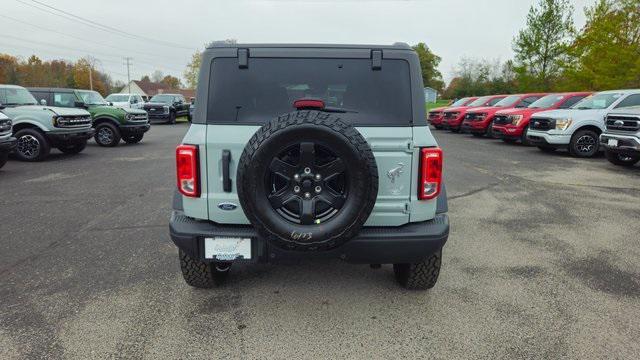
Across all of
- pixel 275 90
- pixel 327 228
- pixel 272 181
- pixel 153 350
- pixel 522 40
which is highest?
pixel 522 40

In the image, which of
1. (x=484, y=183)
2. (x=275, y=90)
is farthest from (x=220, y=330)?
(x=484, y=183)

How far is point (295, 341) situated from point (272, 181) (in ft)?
3.44

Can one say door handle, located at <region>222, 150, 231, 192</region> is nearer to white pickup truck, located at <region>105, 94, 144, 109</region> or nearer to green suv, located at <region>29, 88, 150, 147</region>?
green suv, located at <region>29, 88, 150, 147</region>

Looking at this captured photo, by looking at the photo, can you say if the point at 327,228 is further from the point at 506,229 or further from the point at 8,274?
the point at 506,229

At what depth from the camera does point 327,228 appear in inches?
107

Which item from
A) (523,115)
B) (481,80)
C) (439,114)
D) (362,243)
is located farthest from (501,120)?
(481,80)

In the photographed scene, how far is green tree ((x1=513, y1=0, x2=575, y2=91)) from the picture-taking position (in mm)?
28312

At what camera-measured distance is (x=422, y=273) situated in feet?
11.4

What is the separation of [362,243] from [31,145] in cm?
1046

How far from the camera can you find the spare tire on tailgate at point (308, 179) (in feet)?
8.76

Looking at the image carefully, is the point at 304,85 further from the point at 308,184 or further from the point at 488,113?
the point at 488,113

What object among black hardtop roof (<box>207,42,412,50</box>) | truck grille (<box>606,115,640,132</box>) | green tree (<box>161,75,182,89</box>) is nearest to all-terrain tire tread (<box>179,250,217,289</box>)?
black hardtop roof (<box>207,42,412,50</box>)

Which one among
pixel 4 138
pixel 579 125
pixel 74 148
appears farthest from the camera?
pixel 74 148

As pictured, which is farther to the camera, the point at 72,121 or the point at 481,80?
the point at 481,80
